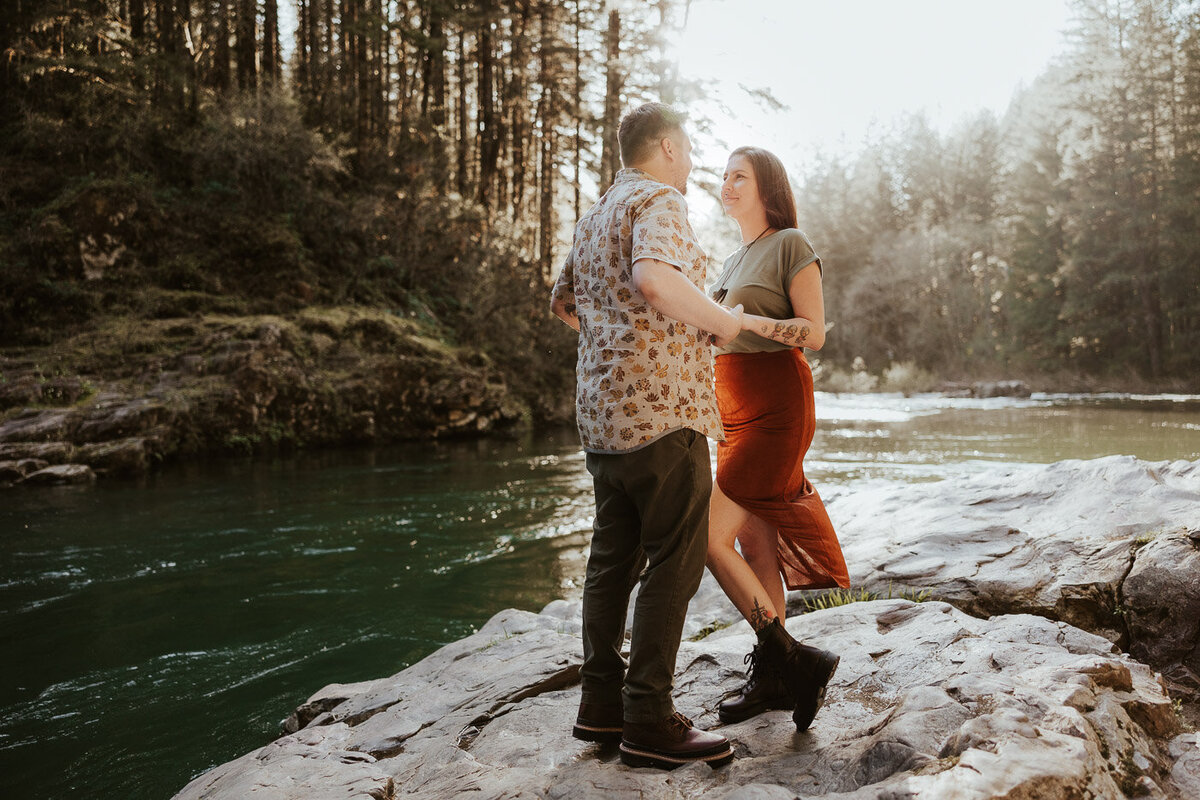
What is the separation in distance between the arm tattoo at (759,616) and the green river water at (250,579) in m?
2.63

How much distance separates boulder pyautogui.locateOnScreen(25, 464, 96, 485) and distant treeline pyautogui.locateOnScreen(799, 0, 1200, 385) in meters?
33.3

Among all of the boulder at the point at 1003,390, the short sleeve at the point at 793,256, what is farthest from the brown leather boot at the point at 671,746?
the boulder at the point at 1003,390

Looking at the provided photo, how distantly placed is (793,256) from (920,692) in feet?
5.05

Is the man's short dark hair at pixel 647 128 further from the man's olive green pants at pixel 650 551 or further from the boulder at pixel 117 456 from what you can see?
the boulder at pixel 117 456

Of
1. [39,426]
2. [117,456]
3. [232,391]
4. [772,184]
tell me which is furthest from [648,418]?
[232,391]

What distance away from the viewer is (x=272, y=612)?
577 cm

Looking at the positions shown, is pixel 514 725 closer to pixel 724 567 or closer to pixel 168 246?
pixel 724 567

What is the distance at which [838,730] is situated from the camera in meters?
2.54

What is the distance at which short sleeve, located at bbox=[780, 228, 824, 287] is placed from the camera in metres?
2.86

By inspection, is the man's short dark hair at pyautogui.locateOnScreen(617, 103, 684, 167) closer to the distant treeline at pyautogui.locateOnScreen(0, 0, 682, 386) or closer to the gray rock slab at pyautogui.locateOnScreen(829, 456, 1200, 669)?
the gray rock slab at pyautogui.locateOnScreen(829, 456, 1200, 669)

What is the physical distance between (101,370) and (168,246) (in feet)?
14.0

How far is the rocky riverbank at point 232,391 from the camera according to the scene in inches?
447

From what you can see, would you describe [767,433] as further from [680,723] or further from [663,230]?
[680,723]

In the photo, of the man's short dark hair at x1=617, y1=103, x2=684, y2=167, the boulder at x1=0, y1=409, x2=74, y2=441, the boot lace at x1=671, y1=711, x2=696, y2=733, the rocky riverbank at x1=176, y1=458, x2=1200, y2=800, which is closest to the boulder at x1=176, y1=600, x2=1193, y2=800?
the rocky riverbank at x1=176, y1=458, x2=1200, y2=800
